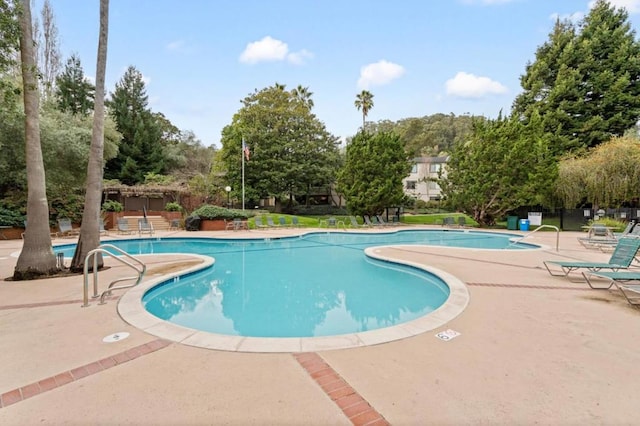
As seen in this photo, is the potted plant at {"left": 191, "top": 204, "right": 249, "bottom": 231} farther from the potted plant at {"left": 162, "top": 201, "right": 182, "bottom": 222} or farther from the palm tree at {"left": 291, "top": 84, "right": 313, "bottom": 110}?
the palm tree at {"left": 291, "top": 84, "right": 313, "bottom": 110}

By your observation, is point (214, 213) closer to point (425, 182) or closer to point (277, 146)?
point (277, 146)

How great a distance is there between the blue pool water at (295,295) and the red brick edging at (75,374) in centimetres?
147

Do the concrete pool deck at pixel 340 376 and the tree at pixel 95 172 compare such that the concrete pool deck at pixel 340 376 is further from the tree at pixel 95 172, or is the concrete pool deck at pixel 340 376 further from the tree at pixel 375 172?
the tree at pixel 375 172

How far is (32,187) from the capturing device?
22.2 feet

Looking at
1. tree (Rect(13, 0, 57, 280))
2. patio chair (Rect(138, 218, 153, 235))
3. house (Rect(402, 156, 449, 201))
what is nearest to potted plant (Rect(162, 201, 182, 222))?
patio chair (Rect(138, 218, 153, 235))

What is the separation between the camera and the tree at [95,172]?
23.7 ft

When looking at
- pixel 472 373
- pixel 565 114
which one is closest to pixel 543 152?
pixel 565 114

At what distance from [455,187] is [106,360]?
72.2 feet

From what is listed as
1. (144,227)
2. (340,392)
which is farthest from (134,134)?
(340,392)

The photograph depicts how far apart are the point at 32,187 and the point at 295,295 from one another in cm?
608

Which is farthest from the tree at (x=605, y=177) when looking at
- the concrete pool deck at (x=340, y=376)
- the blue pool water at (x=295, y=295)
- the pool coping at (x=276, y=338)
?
the pool coping at (x=276, y=338)

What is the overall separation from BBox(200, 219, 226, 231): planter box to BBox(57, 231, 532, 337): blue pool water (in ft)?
22.3

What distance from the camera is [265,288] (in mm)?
7348

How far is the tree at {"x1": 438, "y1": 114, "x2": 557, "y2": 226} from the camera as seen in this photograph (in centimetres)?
1841
